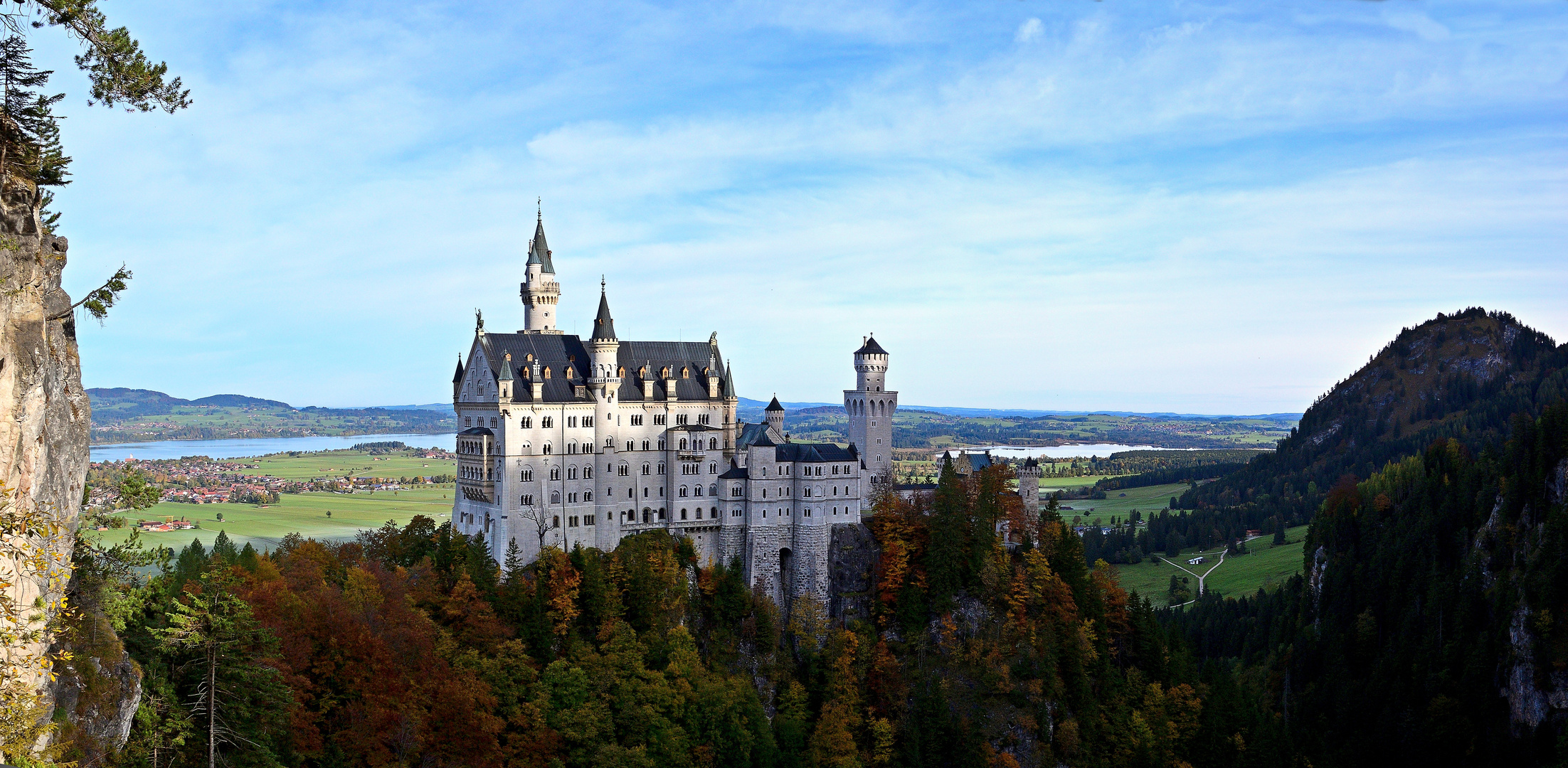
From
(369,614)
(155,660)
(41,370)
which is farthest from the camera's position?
(369,614)

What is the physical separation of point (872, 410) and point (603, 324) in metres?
28.5

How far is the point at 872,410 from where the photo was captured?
11025cm

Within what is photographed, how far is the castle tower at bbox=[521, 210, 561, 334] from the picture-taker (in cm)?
10081

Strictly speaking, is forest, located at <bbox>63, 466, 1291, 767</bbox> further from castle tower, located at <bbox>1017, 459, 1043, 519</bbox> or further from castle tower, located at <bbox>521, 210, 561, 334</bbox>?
castle tower, located at <bbox>521, 210, 561, 334</bbox>

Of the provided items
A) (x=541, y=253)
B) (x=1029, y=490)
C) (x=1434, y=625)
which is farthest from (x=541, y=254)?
(x=1434, y=625)

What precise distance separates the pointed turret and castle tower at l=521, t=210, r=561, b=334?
560cm

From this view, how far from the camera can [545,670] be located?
275 feet

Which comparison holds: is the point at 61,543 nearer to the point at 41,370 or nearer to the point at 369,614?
the point at 41,370

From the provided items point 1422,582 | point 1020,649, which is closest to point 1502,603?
point 1422,582

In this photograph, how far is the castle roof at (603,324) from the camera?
96125mm

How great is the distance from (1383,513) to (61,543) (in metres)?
174

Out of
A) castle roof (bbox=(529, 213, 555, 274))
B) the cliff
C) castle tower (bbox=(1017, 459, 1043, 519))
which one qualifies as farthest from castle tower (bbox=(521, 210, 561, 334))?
the cliff

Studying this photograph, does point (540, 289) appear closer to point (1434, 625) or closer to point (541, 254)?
point (541, 254)

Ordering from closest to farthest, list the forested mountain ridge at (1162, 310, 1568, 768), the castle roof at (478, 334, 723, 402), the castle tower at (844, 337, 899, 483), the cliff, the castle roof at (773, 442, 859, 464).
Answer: the cliff → the castle roof at (478, 334, 723, 402) → the castle roof at (773, 442, 859, 464) → the castle tower at (844, 337, 899, 483) → the forested mountain ridge at (1162, 310, 1568, 768)
